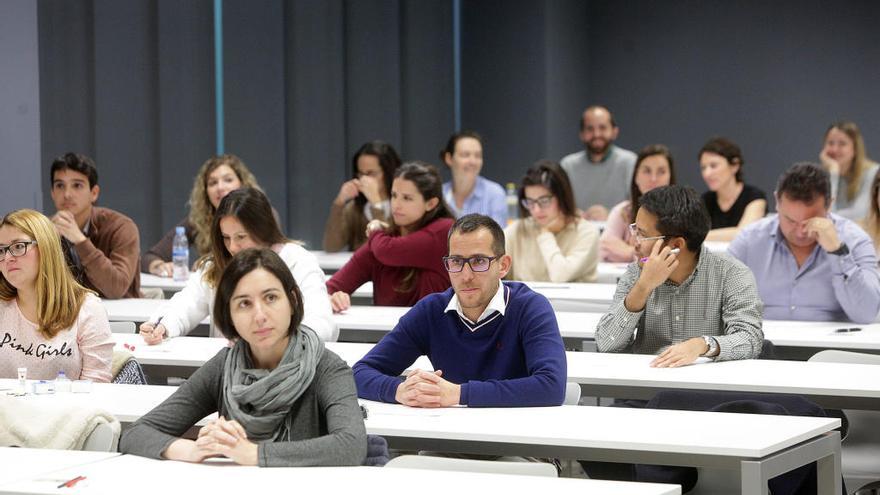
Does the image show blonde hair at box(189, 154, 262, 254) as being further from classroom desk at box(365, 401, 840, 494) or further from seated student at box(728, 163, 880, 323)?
classroom desk at box(365, 401, 840, 494)

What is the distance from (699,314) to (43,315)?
7.21 feet

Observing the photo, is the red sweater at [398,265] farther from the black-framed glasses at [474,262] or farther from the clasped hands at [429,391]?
the clasped hands at [429,391]

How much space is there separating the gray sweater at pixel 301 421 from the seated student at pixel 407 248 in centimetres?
239

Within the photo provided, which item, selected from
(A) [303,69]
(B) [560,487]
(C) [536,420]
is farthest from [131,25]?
(B) [560,487]

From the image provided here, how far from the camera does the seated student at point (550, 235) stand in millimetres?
6859

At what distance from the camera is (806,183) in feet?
17.3

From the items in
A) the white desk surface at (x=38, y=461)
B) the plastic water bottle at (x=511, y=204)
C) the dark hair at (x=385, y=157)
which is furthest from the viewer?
the plastic water bottle at (x=511, y=204)

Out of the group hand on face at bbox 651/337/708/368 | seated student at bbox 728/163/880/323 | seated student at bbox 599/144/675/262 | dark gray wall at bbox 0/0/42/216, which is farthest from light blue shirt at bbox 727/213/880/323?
dark gray wall at bbox 0/0/42/216

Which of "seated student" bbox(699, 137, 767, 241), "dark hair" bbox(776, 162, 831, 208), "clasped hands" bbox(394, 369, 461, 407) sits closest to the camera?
"clasped hands" bbox(394, 369, 461, 407)

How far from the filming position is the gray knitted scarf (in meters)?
3.18

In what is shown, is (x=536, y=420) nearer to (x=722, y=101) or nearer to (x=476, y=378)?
(x=476, y=378)

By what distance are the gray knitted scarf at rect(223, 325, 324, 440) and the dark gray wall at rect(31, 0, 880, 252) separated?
4.30m

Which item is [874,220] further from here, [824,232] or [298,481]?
[298,481]

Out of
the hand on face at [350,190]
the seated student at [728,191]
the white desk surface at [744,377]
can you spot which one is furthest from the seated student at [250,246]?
the seated student at [728,191]
